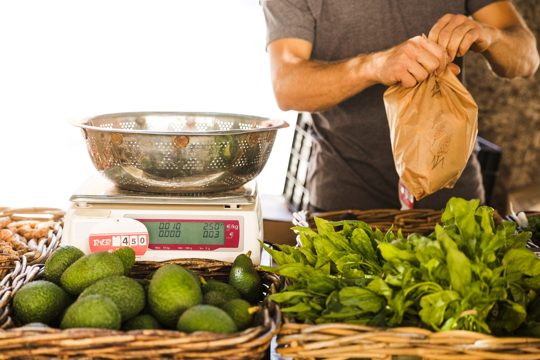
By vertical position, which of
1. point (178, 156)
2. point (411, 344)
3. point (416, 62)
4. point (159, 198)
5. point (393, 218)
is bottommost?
point (393, 218)

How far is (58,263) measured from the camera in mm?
1155

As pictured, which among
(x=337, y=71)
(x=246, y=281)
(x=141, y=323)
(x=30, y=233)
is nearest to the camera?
(x=141, y=323)

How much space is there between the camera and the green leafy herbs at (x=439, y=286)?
942mm

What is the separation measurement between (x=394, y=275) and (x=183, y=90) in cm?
324

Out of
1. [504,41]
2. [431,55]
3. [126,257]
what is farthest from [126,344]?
[504,41]

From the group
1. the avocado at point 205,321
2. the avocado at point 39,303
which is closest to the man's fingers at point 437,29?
the avocado at point 205,321

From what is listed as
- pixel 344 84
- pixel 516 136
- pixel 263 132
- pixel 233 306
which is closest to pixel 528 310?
pixel 233 306

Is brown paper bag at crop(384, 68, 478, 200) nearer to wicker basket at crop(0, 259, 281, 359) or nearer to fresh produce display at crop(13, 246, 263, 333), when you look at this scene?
fresh produce display at crop(13, 246, 263, 333)

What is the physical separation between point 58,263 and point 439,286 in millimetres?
694

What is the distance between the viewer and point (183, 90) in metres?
4.05

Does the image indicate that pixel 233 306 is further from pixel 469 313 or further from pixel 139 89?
pixel 139 89

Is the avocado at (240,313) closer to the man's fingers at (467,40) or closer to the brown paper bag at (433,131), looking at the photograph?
the brown paper bag at (433,131)

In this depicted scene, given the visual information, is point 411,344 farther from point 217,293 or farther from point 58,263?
point 58,263

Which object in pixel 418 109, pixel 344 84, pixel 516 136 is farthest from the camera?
pixel 516 136
